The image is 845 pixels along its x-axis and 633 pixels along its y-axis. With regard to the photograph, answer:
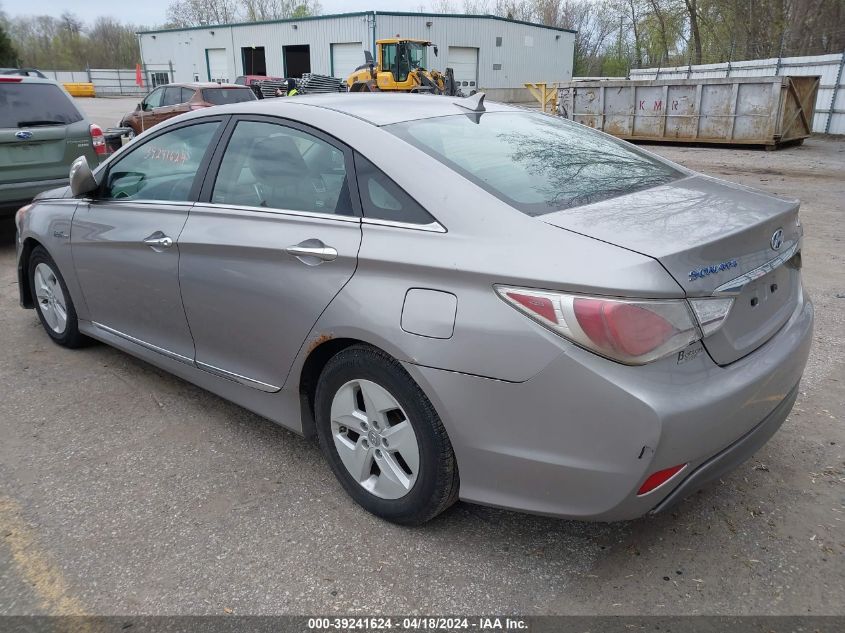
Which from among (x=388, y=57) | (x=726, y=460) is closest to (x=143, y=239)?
(x=726, y=460)

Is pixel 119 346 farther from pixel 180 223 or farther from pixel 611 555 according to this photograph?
pixel 611 555

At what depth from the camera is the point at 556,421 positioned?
2094 mm

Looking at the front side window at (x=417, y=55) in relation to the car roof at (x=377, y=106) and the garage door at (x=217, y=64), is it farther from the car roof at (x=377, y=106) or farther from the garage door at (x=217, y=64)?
the car roof at (x=377, y=106)

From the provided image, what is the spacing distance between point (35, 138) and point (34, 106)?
424 mm

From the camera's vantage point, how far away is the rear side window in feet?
8.13

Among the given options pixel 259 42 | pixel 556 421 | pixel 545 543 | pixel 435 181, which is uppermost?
pixel 259 42

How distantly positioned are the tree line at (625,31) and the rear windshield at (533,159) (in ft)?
74.5

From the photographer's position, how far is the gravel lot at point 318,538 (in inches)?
90.8

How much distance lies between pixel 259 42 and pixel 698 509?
4985 centimetres

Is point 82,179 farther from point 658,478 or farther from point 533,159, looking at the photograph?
point 658,478

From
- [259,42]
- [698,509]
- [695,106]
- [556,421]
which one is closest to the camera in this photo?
[556,421]

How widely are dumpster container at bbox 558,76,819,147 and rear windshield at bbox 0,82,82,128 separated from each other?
14.7 metres

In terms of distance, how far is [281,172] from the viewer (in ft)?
9.99

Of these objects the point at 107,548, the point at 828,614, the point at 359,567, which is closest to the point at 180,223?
the point at 107,548
